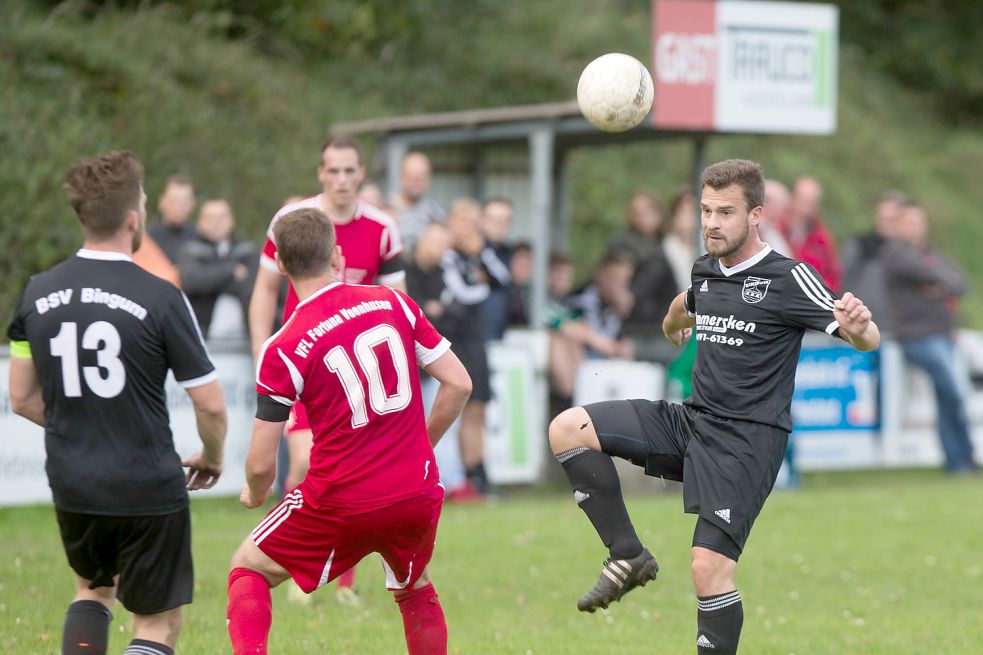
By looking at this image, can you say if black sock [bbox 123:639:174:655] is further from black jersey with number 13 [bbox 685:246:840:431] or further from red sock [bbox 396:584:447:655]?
black jersey with number 13 [bbox 685:246:840:431]

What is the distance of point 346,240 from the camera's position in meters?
7.62

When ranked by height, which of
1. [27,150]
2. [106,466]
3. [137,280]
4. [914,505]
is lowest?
[914,505]

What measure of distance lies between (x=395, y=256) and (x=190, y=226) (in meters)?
4.87

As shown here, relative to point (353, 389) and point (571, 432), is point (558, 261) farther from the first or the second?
point (353, 389)

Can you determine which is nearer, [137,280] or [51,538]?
[137,280]

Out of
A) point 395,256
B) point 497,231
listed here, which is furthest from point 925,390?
point 395,256

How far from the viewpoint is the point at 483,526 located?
35.6 feet

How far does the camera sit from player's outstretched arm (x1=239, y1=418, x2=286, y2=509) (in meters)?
5.14

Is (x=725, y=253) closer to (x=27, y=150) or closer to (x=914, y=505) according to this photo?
(x=914, y=505)

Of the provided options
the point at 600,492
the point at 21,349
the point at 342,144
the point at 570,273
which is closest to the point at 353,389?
the point at 21,349

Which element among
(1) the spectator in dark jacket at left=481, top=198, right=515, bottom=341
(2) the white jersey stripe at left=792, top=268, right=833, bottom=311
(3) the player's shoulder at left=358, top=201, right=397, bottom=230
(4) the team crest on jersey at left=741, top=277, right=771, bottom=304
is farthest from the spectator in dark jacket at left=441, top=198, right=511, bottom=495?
(2) the white jersey stripe at left=792, top=268, right=833, bottom=311

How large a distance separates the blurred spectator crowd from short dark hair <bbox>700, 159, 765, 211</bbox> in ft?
17.2

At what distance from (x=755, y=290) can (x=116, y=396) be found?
2.72m

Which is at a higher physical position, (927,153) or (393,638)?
(927,153)
